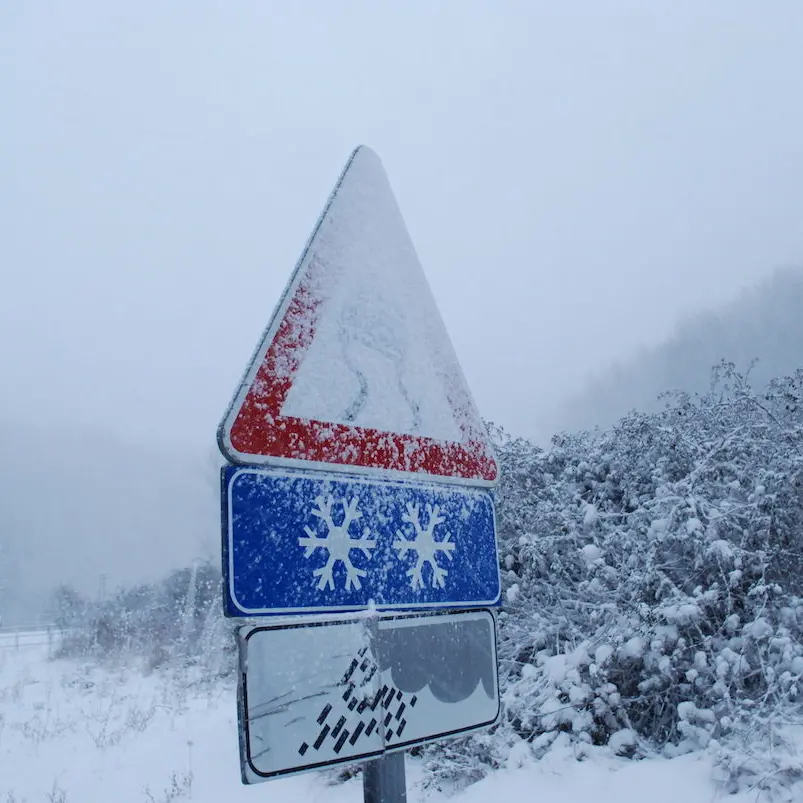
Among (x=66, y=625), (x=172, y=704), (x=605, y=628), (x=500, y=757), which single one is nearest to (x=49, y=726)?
(x=172, y=704)

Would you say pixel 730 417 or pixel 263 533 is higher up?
pixel 730 417

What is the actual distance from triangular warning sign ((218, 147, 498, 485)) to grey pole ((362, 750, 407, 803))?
510mm

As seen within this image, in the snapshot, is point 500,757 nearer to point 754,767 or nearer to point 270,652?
point 754,767

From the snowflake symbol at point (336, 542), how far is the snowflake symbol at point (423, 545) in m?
0.09

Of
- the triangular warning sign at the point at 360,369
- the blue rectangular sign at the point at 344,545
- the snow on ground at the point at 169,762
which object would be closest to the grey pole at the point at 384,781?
the blue rectangular sign at the point at 344,545

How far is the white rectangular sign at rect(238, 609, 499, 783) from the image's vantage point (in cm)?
91

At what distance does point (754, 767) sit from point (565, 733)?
1177mm

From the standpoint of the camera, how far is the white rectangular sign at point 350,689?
91 cm

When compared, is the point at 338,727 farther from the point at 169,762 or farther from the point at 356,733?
the point at 169,762

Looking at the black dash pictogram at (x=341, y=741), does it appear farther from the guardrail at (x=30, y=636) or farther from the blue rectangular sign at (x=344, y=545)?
the guardrail at (x=30, y=636)

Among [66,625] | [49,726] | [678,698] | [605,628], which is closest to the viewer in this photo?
[678,698]

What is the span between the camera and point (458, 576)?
130cm

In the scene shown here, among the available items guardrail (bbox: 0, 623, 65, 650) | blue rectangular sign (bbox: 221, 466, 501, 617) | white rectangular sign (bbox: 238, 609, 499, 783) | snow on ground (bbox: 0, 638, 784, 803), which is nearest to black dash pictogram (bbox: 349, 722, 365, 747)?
white rectangular sign (bbox: 238, 609, 499, 783)

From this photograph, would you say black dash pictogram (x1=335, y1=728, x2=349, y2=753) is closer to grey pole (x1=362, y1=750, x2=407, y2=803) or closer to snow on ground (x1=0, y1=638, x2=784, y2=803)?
grey pole (x1=362, y1=750, x2=407, y2=803)
